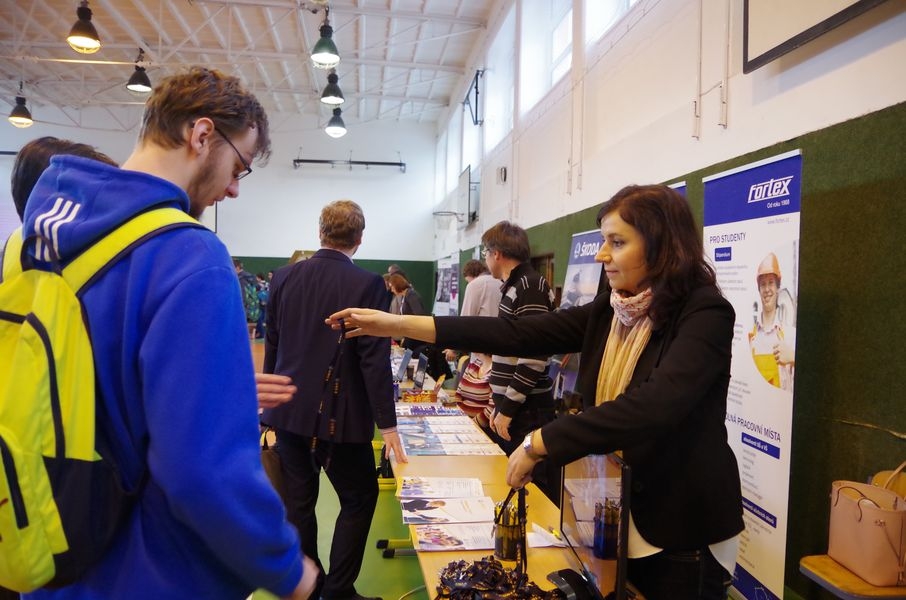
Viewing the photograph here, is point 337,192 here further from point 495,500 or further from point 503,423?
point 495,500

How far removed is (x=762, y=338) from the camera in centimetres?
229

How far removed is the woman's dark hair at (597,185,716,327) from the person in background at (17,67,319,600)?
881mm

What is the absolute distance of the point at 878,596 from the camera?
1.55m

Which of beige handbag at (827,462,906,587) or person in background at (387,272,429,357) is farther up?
person in background at (387,272,429,357)

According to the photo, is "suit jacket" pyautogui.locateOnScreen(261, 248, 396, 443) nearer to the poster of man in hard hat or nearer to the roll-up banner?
the poster of man in hard hat

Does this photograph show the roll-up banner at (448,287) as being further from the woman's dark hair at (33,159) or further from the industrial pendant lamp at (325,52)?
the woman's dark hair at (33,159)

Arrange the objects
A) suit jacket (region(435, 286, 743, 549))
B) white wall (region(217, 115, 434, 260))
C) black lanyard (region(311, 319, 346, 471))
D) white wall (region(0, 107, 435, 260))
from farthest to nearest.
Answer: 1. white wall (region(217, 115, 434, 260))
2. white wall (region(0, 107, 435, 260))
3. black lanyard (region(311, 319, 346, 471))
4. suit jacket (region(435, 286, 743, 549))

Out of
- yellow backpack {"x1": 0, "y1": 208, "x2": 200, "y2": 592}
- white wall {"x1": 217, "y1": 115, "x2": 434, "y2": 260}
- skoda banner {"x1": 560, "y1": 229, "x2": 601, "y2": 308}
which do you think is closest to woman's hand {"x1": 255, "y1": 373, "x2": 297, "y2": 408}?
yellow backpack {"x1": 0, "y1": 208, "x2": 200, "y2": 592}

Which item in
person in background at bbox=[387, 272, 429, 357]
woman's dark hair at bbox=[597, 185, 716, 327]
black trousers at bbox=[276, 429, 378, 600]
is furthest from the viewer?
person in background at bbox=[387, 272, 429, 357]

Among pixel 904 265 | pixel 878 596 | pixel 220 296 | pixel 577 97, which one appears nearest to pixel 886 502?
pixel 878 596

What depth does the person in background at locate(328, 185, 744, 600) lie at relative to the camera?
3.83ft

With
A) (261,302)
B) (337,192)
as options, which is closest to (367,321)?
(261,302)

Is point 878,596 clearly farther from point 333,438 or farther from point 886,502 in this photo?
point 333,438

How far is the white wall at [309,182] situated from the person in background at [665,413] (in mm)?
12838
